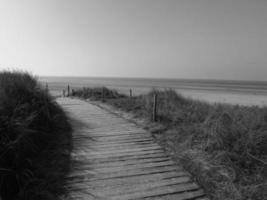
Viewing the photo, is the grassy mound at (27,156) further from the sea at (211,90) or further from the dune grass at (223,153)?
the sea at (211,90)

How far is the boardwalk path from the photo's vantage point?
2.78 m

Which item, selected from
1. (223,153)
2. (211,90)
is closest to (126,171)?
(223,153)

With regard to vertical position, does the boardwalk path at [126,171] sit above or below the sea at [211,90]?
below

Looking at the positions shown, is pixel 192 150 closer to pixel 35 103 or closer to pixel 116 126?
pixel 116 126

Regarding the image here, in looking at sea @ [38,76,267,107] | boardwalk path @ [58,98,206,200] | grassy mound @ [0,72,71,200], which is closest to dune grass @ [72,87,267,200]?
boardwalk path @ [58,98,206,200]

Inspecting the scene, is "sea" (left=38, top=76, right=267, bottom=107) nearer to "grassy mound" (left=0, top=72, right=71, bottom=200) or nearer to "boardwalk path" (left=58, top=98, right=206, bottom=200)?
"grassy mound" (left=0, top=72, right=71, bottom=200)

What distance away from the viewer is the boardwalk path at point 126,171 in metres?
2.78

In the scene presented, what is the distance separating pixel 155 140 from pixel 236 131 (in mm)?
2102

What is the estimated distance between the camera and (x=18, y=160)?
3.16 metres

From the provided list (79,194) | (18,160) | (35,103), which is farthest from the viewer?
(35,103)

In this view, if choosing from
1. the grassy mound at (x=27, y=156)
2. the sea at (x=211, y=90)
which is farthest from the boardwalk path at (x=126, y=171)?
the sea at (x=211, y=90)

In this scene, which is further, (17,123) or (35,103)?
(35,103)

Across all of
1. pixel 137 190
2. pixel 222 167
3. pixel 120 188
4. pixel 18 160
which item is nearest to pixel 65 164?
pixel 18 160

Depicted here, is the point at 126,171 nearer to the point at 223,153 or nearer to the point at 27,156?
the point at 27,156
